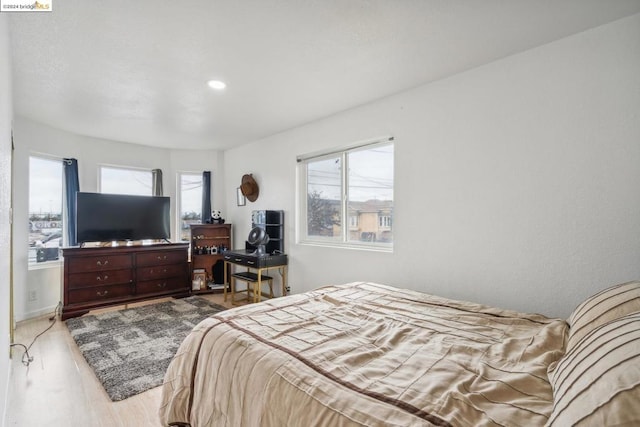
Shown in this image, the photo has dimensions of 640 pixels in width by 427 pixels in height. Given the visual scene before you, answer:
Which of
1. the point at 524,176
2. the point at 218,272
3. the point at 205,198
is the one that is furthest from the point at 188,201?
the point at 524,176

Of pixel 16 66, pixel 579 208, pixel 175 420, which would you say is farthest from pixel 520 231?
pixel 16 66

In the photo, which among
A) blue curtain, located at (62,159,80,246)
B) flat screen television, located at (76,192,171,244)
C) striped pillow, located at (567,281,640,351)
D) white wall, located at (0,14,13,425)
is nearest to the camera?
striped pillow, located at (567,281,640,351)

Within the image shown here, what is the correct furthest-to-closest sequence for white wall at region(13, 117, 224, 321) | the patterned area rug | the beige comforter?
white wall at region(13, 117, 224, 321), the patterned area rug, the beige comforter

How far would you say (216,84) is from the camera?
2734 mm

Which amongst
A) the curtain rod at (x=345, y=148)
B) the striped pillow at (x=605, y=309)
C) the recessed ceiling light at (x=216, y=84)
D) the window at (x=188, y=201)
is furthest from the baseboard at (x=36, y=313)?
the striped pillow at (x=605, y=309)

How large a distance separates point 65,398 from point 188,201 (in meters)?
3.81

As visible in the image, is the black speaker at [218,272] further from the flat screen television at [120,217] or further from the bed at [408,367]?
the bed at [408,367]

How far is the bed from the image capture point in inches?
31.7

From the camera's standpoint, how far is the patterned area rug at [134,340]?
91.5 inches

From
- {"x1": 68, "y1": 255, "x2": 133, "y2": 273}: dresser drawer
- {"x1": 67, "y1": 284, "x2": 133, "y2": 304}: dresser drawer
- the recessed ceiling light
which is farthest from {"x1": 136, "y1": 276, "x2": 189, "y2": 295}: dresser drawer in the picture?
the recessed ceiling light

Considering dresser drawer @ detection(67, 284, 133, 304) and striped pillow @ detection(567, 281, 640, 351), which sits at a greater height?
striped pillow @ detection(567, 281, 640, 351)

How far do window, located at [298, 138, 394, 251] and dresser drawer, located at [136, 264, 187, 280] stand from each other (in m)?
2.13

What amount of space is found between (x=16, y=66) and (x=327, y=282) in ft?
11.2

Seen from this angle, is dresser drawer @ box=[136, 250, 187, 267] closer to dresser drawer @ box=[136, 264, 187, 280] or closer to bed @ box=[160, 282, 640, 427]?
dresser drawer @ box=[136, 264, 187, 280]
